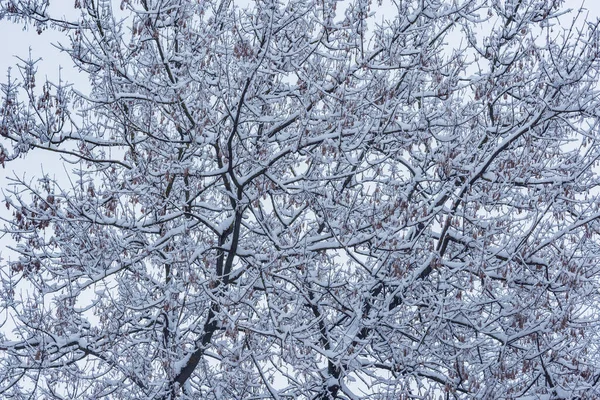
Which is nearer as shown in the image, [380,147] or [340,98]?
[340,98]

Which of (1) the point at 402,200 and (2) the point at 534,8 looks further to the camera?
(2) the point at 534,8

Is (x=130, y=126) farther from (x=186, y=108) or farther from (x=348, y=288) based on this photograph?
(x=348, y=288)

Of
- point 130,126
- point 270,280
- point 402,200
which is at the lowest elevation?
point 270,280

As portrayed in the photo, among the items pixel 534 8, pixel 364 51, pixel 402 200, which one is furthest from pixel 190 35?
pixel 534 8

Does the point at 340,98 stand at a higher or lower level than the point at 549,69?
lower

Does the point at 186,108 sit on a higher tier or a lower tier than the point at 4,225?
higher

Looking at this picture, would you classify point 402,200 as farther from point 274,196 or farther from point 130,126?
point 130,126

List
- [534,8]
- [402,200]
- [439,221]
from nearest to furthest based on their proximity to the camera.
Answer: [402,200] < [439,221] < [534,8]

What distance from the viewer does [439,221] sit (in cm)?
782

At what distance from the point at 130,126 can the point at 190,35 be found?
1.41m

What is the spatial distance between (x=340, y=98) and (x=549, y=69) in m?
2.74

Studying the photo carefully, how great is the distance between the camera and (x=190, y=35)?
818 centimetres

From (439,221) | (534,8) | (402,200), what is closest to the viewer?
(402,200)

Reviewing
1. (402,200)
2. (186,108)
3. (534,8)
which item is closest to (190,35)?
(186,108)
